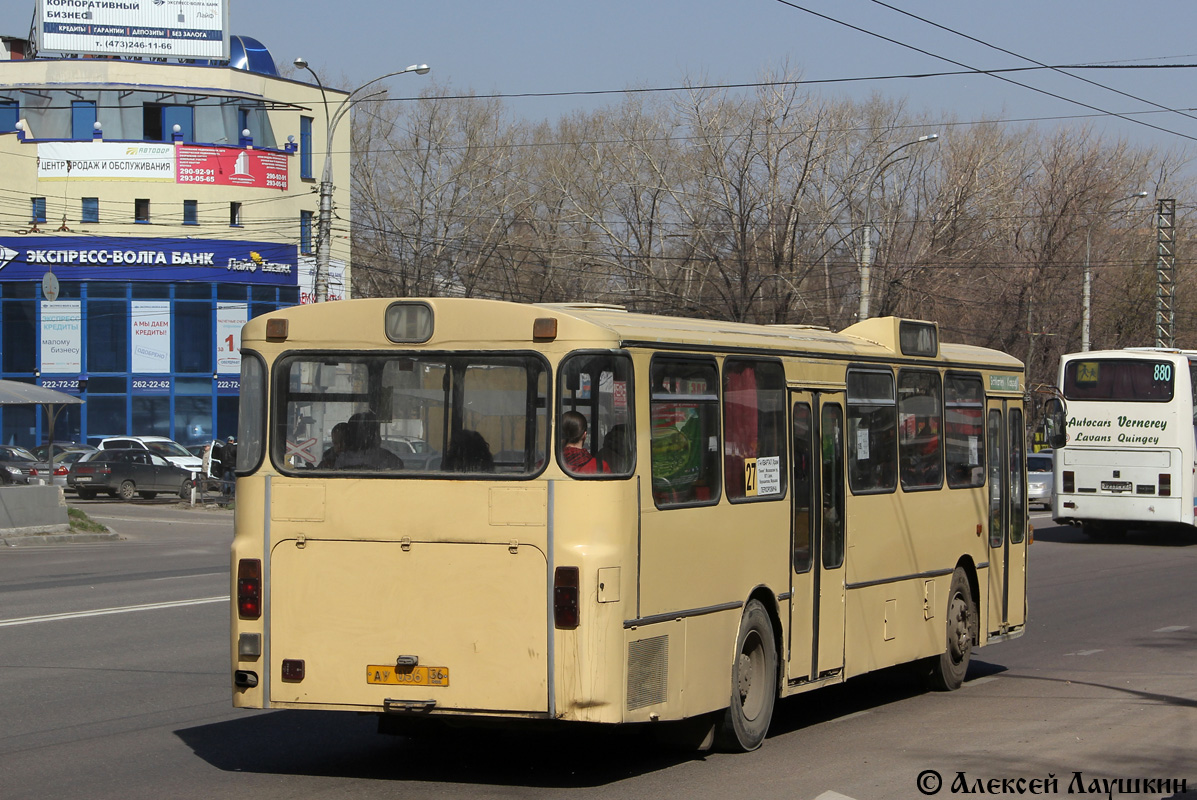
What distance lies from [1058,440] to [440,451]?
25.8 ft

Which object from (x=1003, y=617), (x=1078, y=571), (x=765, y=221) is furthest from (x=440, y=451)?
(x=765, y=221)

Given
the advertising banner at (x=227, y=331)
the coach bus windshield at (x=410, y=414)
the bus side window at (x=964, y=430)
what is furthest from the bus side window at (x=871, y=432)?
the advertising banner at (x=227, y=331)

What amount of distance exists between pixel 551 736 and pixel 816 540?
2039 millimetres

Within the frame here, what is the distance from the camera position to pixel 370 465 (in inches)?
288

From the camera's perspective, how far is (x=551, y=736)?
8.62 meters

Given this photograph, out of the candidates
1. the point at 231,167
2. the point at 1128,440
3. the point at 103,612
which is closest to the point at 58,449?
the point at 231,167

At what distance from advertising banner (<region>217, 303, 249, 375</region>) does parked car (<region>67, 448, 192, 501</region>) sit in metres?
13.6

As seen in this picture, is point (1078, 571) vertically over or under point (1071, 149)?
under

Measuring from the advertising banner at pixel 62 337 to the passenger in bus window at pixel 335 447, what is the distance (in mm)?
47010

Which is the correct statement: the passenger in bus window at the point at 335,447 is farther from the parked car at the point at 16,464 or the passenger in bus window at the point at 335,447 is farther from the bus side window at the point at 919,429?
the parked car at the point at 16,464

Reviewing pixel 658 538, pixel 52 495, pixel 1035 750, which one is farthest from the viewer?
pixel 52 495

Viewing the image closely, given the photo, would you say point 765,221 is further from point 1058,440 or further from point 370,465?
point 370,465

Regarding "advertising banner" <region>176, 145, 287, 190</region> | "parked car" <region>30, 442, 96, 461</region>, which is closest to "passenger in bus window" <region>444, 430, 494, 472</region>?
"parked car" <region>30, 442, 96, 461</region>

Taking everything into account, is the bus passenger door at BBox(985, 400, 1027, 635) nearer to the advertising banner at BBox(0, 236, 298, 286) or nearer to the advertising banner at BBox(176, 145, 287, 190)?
the advertising banner at BBox(0, 236, 298, 286)
